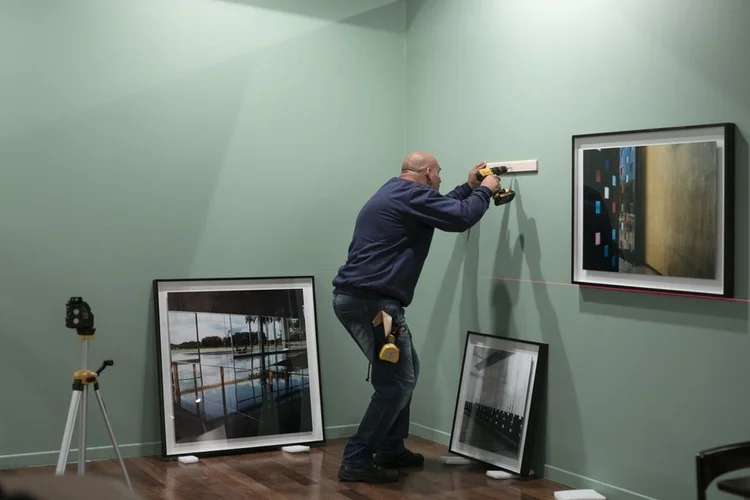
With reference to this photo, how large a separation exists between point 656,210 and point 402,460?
1.95 meters

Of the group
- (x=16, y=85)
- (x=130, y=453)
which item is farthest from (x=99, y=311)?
(x=16, y=85)

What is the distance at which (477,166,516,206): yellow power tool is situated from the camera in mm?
4863

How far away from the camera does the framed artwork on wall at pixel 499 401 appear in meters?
4.78

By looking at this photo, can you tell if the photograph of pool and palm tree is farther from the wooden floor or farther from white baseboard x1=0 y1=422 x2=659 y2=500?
the wooden floor

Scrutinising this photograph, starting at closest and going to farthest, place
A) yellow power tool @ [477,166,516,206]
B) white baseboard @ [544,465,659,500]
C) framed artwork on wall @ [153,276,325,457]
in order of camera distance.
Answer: white baseboard @ [544,465,659,500] < yellow power tool @ [477,166,516,206] < framed artwork on wall @ [153,276,325,457]

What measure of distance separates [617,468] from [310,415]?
1.90 m

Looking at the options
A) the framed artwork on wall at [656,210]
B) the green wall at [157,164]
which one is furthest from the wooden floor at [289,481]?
the framed artwork on wall at [656,210]

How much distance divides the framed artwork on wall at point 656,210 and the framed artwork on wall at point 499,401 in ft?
2.00

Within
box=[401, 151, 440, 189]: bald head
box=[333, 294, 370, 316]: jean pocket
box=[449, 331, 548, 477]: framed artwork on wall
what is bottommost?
box=[449, 331, 548, 477]: framed artwork on wall

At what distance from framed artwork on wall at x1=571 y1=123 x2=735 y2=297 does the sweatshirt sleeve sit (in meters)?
0.49

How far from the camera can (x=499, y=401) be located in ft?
16.3

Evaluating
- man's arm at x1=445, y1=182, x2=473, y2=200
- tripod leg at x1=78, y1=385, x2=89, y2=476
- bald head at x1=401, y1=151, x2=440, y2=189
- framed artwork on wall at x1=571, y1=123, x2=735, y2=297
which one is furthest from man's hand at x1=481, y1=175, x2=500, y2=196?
tripod leg at x1=78, y1=385, x2=89, y2=476

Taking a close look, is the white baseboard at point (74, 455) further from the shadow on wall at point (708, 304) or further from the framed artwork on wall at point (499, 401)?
the shadow on wall at point (708, 304)

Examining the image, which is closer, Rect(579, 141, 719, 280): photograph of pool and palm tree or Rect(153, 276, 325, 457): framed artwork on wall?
Rect(579, 141, 719, 280): photograph of pool and palm tree
